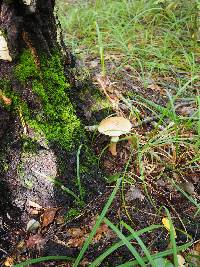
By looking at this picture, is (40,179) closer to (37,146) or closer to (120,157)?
(37,146)

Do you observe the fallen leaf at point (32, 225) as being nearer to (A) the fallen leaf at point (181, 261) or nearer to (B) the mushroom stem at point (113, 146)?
(B) the mushroom stem at point (113, 146)

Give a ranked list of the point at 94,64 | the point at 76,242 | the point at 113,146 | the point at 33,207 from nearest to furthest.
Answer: the point at 76,242
the point at 33,207
the point at 113,146
the point at 94,64

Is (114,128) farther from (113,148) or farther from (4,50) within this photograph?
(4,50)

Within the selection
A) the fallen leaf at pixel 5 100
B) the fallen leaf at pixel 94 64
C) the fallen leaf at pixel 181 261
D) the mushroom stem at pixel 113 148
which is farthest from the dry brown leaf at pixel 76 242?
the fallen leaf at pixel 94 64

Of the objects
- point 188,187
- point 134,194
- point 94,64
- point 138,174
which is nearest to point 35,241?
point 134,194

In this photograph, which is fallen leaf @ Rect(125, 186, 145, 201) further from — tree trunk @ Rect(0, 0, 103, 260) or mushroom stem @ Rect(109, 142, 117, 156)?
mushroom stem @ Rect(109, 142, 117, 156)

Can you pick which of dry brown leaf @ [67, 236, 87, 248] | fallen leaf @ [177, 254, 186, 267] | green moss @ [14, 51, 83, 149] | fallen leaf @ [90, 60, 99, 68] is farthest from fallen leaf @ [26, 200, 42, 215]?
fallen leaf @ [90, 60, 99, 68]

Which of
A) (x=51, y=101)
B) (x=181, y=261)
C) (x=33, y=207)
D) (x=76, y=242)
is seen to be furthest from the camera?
(x=51, y=101)

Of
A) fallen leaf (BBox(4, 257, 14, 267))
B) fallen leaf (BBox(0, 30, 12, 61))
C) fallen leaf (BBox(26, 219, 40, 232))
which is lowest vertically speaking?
fallen leaf (BBox(4, 257, 14, 267))
